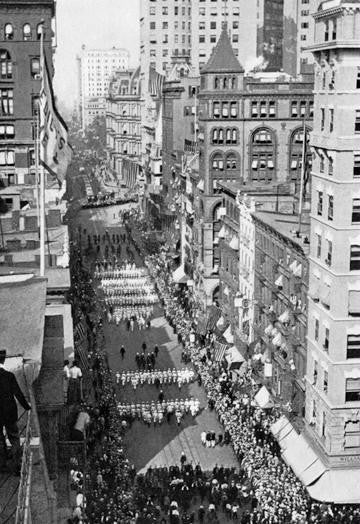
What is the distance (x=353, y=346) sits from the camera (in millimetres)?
45156

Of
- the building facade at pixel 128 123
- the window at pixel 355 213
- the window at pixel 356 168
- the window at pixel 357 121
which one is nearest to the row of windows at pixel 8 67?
the window at pixel 357 121

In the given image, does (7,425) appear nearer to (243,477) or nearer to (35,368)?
(35,368)

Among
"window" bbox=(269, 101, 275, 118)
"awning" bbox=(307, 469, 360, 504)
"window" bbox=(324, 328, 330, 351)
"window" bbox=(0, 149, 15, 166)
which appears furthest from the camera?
"window" bbox=(269, 101, 275, 118)

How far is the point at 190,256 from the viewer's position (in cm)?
9506

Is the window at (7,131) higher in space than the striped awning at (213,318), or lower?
higher

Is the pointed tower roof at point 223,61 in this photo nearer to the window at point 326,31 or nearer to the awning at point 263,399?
the awning at point 263,399

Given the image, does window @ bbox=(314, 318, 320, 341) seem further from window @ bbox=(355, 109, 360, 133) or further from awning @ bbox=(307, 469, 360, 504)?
window @ bbox=(355, 109, 360, 133)

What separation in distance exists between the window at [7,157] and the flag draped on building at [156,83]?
177ft

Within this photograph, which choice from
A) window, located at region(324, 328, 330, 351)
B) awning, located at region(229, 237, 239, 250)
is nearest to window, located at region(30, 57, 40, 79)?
awning, located at region(229, 237, 239, 250)

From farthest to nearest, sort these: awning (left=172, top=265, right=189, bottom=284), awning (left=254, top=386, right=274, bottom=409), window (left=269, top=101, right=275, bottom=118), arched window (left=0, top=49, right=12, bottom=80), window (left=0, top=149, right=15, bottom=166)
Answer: awning (left=172, top=265, right=189, bottom=284)
window (left=269, top=101, right=275, bottom=118)
window (left=0, top=149, right=15, bottom=166)
arched window (left=0, top=49, right=12, bottom=80)
awning (left=254, top=386, right=274, bottom=409)

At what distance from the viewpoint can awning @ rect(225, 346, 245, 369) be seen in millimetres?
64500

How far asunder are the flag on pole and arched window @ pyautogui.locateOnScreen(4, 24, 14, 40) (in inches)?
1497

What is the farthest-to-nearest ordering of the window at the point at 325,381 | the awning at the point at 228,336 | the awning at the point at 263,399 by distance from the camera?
the awning at the point at 228,336, the awning at the point at 263,399, the window at the point at 325,381

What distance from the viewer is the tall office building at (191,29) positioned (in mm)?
152375
